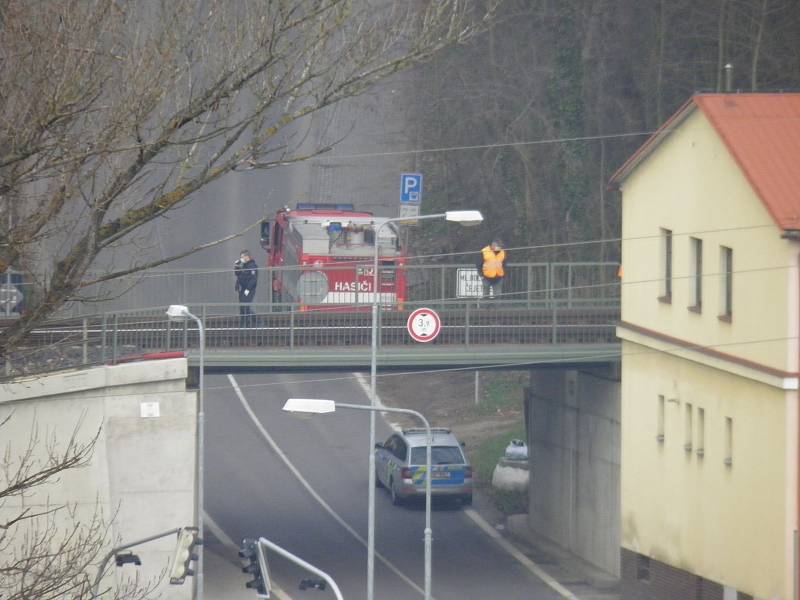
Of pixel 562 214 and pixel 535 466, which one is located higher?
pixel 562 214

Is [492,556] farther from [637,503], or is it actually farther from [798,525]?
[798,525]

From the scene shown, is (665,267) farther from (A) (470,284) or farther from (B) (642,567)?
(B) (642,567)

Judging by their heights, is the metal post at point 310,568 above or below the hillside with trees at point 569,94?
below

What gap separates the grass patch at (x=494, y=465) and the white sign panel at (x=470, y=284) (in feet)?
29.2

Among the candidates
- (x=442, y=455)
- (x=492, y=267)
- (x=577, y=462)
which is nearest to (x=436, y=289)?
(x=492, y=267)

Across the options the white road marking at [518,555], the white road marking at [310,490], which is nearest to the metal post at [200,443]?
the white road marking at [310,490]

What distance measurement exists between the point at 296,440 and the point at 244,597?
16.2m

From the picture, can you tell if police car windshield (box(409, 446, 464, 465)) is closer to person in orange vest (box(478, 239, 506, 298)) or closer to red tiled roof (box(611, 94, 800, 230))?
person in orange vest (box(478, 239, 506, 298))

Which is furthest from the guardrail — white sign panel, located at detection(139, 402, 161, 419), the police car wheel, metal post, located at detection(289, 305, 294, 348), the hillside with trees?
the hillside with trees

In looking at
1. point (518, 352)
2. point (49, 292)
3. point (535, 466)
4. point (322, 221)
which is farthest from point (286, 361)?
point (49, 292)

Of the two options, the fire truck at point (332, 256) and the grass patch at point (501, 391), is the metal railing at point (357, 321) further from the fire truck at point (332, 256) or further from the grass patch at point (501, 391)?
the grass patch at point (501, 391)

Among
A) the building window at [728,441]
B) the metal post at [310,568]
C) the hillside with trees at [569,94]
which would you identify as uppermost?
the hillside with trees at [569,94]

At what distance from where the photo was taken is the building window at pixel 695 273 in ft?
82.7

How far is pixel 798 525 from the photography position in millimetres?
21766
